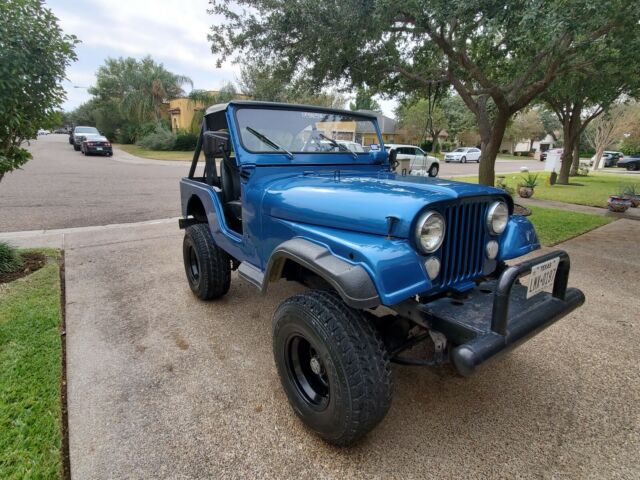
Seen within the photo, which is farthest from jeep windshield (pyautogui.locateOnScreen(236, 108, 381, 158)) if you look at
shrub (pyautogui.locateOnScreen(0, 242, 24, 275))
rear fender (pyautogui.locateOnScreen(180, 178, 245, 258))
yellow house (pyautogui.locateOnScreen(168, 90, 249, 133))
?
yellow house (pyautogui.locateOnScreen(168, 90, 249, 133))

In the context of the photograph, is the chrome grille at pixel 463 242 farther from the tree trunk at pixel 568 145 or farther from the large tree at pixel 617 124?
the large tree at pixel 617 124

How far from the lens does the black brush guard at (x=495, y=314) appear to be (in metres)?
1.52

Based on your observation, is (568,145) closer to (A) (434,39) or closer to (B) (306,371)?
(A) (434,39)

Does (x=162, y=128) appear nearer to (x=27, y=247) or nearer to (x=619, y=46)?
(x=27, y=247)

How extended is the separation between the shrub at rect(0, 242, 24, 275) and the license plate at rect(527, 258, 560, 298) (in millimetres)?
4974

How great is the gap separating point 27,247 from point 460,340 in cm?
567

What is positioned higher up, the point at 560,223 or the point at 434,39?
the point at 434,39

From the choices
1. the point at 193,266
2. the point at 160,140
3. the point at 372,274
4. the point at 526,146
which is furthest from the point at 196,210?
the point at 526,146

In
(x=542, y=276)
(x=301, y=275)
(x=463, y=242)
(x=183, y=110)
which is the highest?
(x=183, y=110)

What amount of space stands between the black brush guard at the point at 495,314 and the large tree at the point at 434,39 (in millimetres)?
3070

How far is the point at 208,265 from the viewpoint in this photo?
3307 mm

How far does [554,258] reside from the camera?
1811mm

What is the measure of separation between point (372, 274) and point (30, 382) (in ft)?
7.43

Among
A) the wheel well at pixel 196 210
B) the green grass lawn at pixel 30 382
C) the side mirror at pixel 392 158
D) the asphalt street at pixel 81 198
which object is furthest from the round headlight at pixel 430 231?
the asphalt street at pixel 81 198
